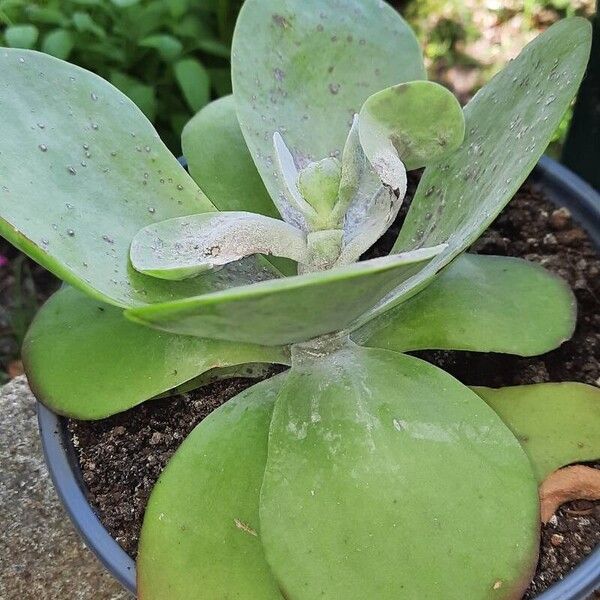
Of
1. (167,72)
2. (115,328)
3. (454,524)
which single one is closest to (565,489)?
(454,524)

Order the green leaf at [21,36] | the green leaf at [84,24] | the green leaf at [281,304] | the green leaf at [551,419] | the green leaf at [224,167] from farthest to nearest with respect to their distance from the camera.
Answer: the green leaf at [84,24], the green leaf at [21,36], the green leaf at [224,167], the green leaf at [551,419], the green leaf at [281,304]

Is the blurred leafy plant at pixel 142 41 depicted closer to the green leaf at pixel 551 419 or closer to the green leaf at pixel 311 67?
the green leaf at pixel 311 67

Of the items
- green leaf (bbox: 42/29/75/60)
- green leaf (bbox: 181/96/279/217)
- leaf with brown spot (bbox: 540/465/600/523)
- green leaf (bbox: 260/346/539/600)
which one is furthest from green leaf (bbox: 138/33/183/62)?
leaf with brown spot (bbox: 540/465/600/523)

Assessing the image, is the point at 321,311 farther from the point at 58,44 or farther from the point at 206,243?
the point at 58,44

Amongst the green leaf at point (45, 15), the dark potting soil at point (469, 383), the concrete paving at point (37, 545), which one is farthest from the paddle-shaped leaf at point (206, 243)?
the green leaf at point (45, 15)

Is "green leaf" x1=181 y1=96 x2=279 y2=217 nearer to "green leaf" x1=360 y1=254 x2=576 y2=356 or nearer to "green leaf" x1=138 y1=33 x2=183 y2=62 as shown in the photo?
"green leaf" x1=360 y1=254 x2=576 y2=356

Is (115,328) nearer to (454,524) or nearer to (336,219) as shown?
(336,219)
